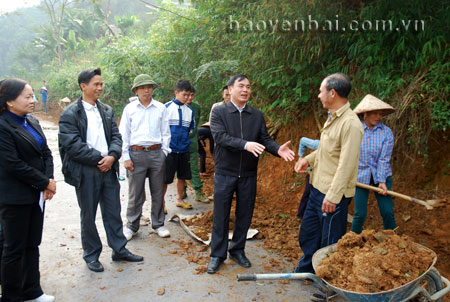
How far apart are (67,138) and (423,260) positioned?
3423mm

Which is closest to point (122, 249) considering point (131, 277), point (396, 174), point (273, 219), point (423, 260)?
point (131, 277)

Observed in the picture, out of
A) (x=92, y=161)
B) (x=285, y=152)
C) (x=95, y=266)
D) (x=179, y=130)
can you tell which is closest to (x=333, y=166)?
(x=285, y=152)

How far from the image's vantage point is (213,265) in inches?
153

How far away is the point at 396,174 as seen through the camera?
5.04 meters

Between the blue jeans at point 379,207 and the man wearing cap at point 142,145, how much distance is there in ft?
8.31

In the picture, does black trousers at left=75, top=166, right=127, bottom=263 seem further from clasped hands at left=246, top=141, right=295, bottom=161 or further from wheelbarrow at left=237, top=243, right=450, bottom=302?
wheelbarrow at left=237, top=243, right=450, bottom=302

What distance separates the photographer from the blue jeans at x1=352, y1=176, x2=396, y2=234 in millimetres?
3982

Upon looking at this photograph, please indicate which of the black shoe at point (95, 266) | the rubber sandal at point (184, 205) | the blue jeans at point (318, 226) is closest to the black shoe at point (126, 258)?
the black shoe at point (95, 266)

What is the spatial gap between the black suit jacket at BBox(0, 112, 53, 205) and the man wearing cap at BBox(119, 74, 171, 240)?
149cm

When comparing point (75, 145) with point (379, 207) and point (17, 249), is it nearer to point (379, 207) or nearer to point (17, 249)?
point (17, 249)

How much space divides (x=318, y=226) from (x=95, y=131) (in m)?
2.65

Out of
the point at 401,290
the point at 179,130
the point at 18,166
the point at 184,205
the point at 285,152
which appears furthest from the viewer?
the point at 184,205

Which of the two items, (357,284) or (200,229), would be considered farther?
(200,229)

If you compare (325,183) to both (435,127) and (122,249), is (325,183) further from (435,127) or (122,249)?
(122,249)
